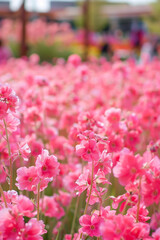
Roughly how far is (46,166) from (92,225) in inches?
9.8

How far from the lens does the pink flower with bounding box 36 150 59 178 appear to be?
4.02 feet

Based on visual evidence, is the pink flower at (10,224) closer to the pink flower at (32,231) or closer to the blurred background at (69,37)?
the pink flower at (32,231)

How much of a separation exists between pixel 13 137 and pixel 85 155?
2.51 feet

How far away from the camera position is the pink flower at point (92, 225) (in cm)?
123

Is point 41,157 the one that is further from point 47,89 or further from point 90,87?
point 90,87

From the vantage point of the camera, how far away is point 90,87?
4.52 metres

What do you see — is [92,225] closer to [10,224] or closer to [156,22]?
[10,224]

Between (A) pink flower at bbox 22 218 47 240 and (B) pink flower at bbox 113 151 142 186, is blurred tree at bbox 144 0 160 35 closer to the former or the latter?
(B) pink flower at bbox 113 151 142 186

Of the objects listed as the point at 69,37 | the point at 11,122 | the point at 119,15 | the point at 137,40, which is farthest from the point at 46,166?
the point at 119,15

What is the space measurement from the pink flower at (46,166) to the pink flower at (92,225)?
188 mm

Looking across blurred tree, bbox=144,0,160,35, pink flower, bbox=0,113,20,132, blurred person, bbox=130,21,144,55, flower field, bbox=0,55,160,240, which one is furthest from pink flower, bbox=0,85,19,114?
blurred tree, bbox=144,0,160,35

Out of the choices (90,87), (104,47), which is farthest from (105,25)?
(90,87)

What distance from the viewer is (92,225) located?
4.09 ft

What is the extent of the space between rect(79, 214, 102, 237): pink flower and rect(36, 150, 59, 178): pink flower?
19 centimetres
